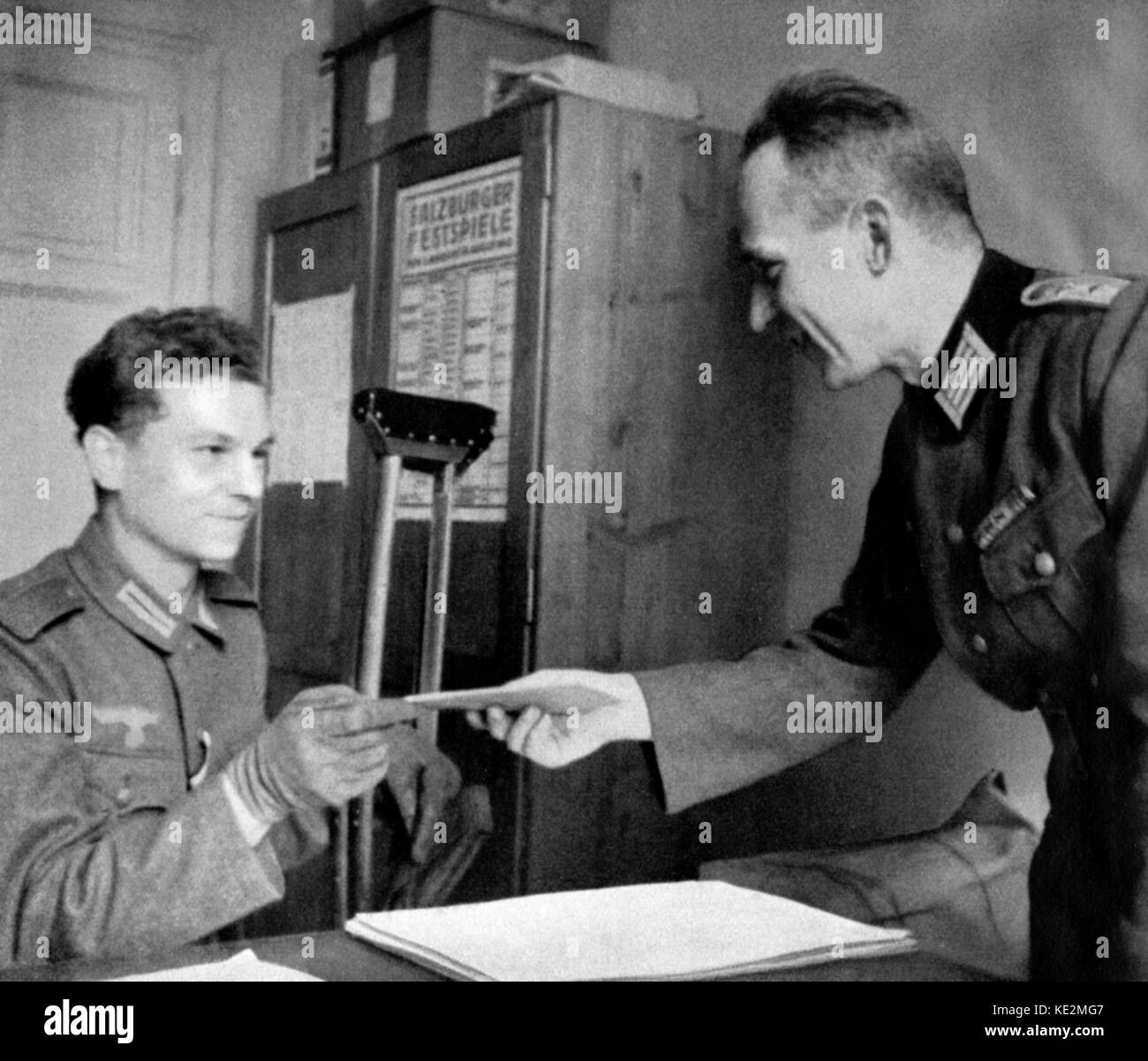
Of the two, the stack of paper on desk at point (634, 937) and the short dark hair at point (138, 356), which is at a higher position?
the short dark hair at point (138, 356)

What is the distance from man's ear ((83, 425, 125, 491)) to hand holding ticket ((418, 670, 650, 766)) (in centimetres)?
41

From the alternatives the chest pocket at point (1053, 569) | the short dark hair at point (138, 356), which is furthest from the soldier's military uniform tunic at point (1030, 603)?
the short dark hair at point (138, 356)

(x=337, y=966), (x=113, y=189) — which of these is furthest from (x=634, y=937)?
(x=113, y=189)

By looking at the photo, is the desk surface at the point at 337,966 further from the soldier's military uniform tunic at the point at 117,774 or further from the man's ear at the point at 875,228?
the man's ear at the point at 875,228

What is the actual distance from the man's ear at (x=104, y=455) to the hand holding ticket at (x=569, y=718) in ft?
1.34

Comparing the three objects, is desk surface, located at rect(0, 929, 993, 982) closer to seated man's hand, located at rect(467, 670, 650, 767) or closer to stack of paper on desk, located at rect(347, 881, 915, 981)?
stack of paper on desk, located at rect(347, 881, 915, 981)

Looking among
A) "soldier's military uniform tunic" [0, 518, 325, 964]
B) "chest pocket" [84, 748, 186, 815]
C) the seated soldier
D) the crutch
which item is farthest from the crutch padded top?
"chest pocket" [84, 748, 186, 815]

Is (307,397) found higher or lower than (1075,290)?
lower

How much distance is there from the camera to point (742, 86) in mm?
1360

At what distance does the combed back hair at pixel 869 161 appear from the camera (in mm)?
1237

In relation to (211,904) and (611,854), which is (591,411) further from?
(211,904)

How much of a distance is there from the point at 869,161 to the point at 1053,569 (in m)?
0.43

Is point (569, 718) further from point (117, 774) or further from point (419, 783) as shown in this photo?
point (117, 774)

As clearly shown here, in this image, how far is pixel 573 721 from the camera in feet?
4.34
